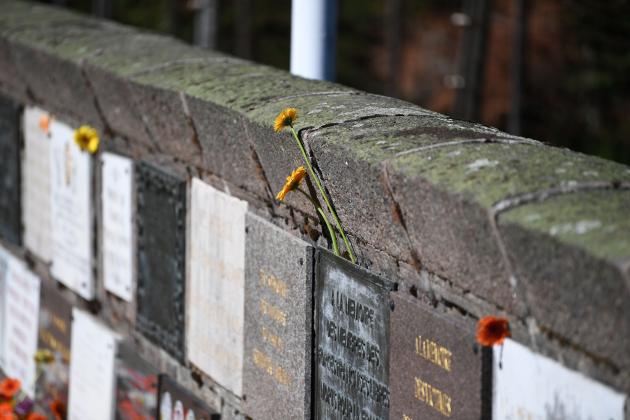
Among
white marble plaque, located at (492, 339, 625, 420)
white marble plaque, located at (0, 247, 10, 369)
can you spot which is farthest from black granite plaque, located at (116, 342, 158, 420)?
white marble plaque, located at (492, 339, 625, 420)

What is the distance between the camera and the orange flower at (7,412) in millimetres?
4547

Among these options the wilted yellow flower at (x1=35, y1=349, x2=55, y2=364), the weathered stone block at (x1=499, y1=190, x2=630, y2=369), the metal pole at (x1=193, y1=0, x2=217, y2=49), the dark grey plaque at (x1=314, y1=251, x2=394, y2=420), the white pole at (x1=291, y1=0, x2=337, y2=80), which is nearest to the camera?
the weathered stone block at (x1=499, y1=190, x2=630, y2=369)

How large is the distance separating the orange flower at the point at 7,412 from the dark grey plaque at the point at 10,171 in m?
0.93

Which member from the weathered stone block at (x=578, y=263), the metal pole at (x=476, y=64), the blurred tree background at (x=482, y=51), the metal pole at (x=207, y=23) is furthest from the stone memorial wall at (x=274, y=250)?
the metal pole at (x=207, y=23)

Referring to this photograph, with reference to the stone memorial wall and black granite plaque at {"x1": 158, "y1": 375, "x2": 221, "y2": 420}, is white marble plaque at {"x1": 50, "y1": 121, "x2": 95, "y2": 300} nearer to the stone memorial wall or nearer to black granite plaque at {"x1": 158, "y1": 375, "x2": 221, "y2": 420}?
the stone memorial wall

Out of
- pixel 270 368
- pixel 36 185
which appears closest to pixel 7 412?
pixel 36 185

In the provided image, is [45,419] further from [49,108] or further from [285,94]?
[285,94]

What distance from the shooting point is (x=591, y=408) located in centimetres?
204

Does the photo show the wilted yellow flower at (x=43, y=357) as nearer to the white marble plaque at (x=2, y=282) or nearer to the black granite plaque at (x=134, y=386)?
the black granite plaque at (x=134, y=386)

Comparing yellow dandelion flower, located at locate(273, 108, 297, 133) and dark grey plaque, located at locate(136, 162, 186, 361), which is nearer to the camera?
yellow dandelion flower, located at locate(273, 108, 297, 133)

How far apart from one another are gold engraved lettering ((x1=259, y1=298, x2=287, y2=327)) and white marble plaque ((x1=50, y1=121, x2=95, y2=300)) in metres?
1.42

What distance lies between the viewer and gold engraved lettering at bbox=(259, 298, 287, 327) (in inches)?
126

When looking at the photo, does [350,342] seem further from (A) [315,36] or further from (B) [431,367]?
(A) [315,36]

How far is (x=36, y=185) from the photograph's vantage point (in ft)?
16.8
